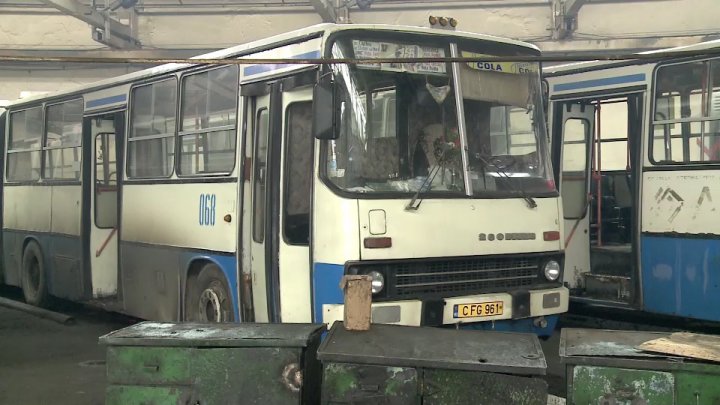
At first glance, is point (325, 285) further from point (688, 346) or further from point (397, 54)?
point (688, 346)

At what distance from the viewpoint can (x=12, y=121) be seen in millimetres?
11422

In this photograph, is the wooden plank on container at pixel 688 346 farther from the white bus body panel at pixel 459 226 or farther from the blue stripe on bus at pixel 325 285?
the blue stripe on bus at pixel 325 285

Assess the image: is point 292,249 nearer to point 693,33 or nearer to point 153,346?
point 153,346

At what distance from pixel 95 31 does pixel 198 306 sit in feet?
36.3

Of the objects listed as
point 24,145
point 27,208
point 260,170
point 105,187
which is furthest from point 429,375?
point 24,145

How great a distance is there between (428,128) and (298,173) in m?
1.04

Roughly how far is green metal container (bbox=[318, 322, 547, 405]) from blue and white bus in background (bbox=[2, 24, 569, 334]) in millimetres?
1492

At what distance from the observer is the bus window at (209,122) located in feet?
21.8

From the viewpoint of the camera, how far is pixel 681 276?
6.96 m

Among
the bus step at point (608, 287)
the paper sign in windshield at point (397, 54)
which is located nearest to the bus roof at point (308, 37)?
the paper sign in windshield at point (397, 54)

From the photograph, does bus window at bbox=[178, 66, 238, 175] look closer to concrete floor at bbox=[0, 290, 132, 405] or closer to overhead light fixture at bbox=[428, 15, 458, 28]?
overhead light fixture at bbox=[428, 15, 458, 28]

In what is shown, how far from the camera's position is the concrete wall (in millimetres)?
15359

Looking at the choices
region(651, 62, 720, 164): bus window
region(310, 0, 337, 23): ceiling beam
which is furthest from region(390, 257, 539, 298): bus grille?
region(310, 0, 337, 23): ceiling beam

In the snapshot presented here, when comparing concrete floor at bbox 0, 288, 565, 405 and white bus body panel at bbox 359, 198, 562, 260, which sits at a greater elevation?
white bus body panel at bbox 359, 198, 562, 260
